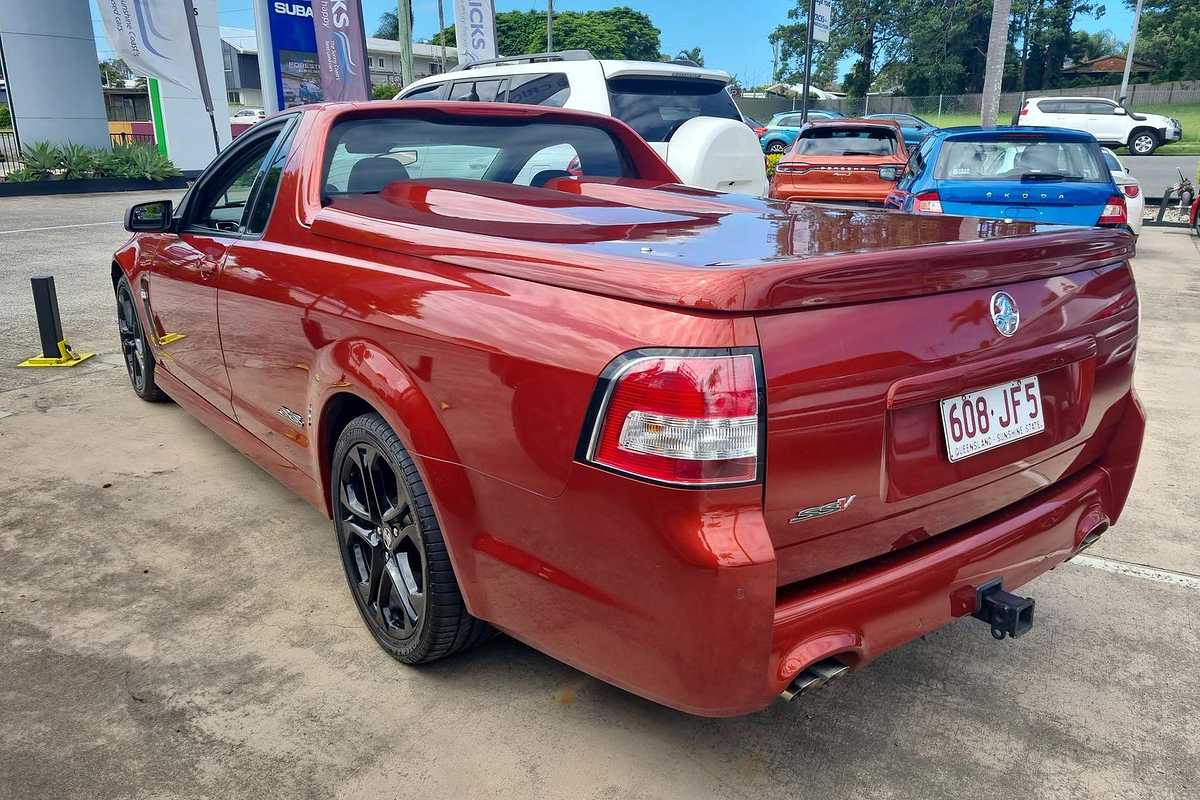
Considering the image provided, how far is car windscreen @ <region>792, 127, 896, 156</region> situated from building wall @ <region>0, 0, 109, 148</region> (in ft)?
51.3

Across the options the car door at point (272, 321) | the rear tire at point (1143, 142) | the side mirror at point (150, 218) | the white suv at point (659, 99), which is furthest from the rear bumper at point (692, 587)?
the rear tire at point (1143, 142)

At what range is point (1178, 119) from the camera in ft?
138

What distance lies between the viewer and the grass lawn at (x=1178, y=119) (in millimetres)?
31500

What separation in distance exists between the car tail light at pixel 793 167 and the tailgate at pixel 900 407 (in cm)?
1025

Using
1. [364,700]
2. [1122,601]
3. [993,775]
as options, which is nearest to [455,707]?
[364,700]

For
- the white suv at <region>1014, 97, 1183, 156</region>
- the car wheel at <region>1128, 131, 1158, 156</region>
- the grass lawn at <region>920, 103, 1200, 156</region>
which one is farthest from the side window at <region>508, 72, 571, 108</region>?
the grass lawn at <region>920, 103, 1200, 156</region>

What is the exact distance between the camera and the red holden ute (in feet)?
5.85

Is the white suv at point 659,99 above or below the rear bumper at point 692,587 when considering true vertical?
above

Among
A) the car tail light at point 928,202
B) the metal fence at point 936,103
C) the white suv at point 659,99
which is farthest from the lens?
the metal fence at point 936,103

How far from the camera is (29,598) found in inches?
121

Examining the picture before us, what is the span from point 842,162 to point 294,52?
8381mm

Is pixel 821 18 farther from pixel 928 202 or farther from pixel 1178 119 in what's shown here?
pixel 1178 119

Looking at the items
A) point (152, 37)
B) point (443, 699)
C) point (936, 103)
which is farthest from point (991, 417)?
point (936, 103)

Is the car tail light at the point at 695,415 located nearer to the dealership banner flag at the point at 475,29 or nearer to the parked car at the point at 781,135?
the dealership banner flag at the point at 475,29
